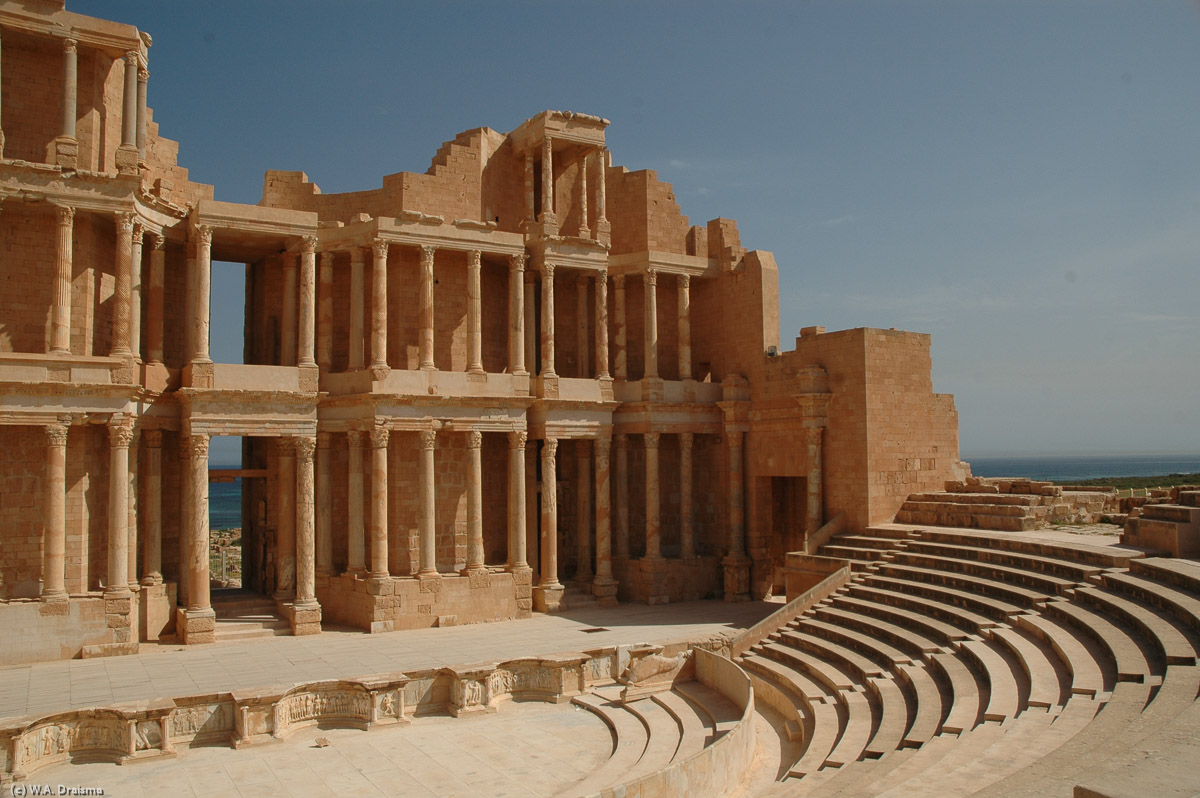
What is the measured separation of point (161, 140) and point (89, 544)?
31.7 feet

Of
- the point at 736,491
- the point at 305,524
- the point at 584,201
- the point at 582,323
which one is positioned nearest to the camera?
the point at 305,524

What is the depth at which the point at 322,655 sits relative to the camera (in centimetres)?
1928

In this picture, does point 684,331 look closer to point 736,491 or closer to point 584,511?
point 736,491

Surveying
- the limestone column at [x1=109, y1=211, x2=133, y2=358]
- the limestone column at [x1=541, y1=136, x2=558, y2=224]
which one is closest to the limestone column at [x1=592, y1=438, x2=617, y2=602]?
the limestone column at [x1=541, y1=136, x2=558, y2=224]

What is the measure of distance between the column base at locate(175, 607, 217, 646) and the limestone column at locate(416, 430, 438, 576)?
4825mm

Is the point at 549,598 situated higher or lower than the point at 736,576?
lower

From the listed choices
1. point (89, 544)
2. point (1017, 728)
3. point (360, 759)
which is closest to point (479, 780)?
point (360, 759)

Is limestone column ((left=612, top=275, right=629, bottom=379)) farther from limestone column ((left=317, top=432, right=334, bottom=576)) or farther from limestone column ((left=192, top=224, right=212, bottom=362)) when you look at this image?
limestone column ((left=192, top=224, right=212, bottom=362))

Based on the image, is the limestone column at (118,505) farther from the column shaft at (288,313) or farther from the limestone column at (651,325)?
the limestone column at (651,325)

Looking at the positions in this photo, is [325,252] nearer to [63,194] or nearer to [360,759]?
[63,194]

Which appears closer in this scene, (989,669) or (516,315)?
(989,669)

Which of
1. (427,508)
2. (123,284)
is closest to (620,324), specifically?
(427,508)

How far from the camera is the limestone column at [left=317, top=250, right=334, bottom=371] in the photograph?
24.1 meters

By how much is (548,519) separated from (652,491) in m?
3.19
